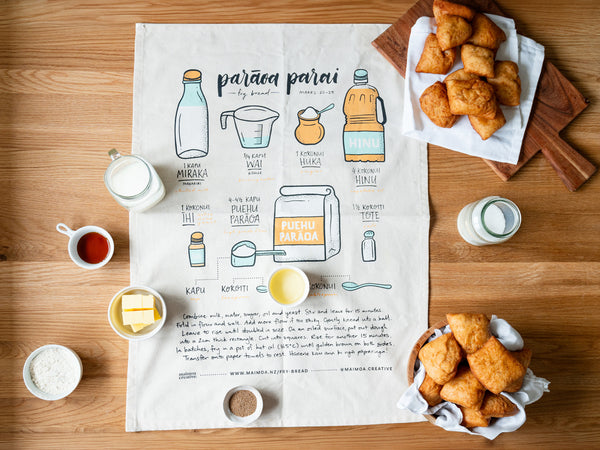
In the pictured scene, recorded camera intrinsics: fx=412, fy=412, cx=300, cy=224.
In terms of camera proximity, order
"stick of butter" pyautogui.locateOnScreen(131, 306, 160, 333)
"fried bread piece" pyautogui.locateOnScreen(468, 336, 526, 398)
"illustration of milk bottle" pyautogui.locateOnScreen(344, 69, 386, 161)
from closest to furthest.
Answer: "fried bread piece" pyautogui.locateOnScreen(468, 336, 526, 398) < "stick of butter" pyautogui.locateOnScreen(131, 306, 160, 333) < "illustration of milk bottle" pyautogui.locateOnScreen(344, 69, 386, 161)

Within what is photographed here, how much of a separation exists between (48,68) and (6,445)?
3.31ft

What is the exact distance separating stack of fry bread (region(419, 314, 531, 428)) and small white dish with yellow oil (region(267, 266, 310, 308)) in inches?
13.2

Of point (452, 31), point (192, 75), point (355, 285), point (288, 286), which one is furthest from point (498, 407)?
point (192, 75)

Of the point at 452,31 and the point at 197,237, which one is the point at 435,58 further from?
the point at 197,237

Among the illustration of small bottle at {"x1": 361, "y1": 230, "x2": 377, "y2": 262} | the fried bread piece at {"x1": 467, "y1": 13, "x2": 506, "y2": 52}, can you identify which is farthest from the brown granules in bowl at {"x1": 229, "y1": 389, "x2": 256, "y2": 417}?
the fried bread piece at {"x1": 467, "y1": 13, "x2": 506, "y2": 52}

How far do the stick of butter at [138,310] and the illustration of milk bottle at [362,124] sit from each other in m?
0.65

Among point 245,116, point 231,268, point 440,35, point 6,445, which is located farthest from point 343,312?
point 6,445

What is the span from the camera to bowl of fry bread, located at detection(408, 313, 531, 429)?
0.95 meters

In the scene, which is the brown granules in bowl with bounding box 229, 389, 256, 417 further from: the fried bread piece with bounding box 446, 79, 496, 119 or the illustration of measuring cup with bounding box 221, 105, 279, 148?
the fried bread piece with bounding box 446, 79, 496, 119

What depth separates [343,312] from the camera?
112 centimetres

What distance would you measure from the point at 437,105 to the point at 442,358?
64 cm

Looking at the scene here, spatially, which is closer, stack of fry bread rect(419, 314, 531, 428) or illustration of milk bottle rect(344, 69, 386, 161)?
stack of fry bread rect(419, 314, 531, 428)

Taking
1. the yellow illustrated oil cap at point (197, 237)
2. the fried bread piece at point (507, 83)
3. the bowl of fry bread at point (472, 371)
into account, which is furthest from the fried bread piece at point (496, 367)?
the yellow illustrated oil cap at point (197, 237)

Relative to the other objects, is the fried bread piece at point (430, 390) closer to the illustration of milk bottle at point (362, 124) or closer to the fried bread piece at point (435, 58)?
the illustration of milk bottle at point (362, 124)
